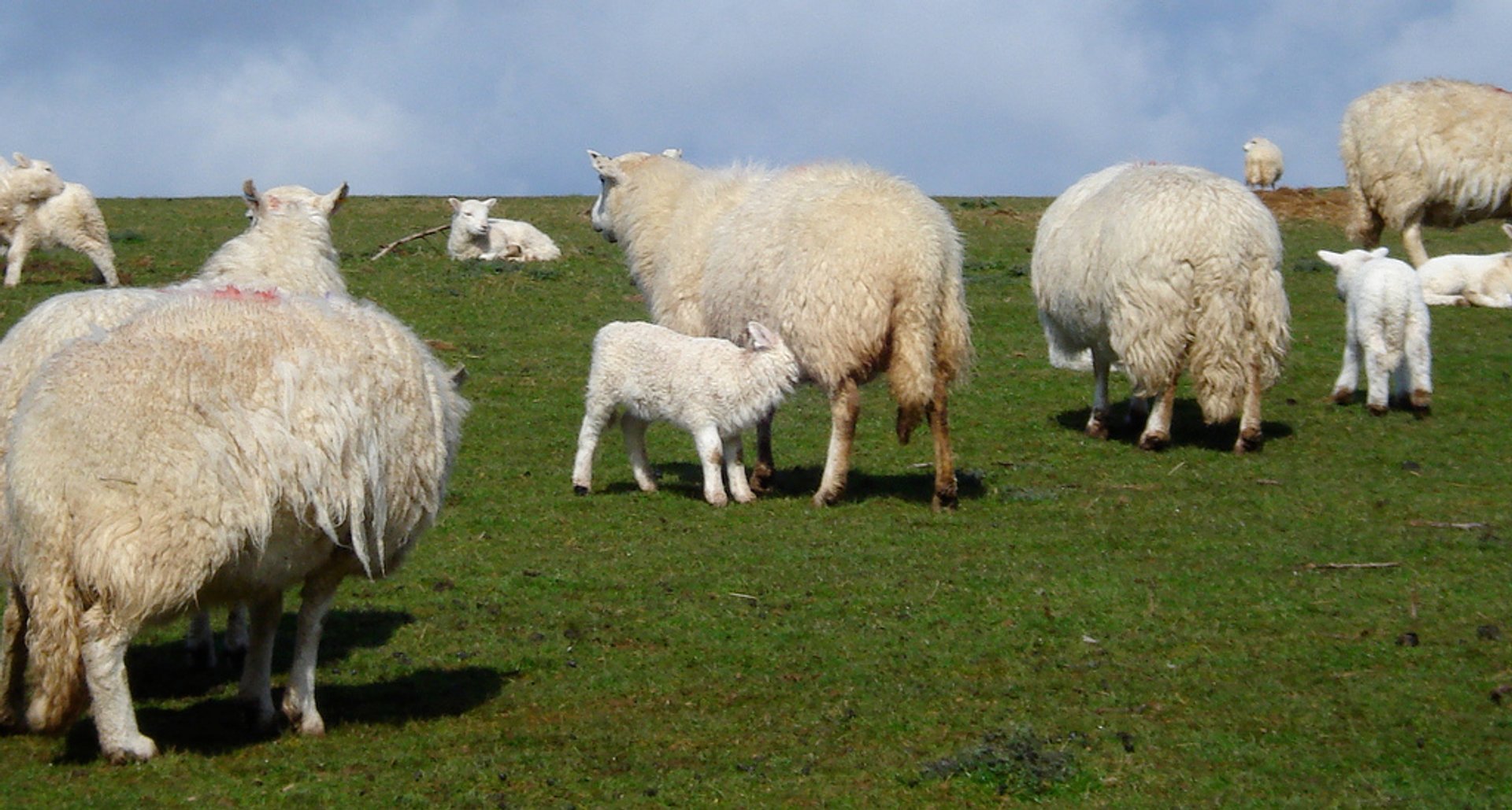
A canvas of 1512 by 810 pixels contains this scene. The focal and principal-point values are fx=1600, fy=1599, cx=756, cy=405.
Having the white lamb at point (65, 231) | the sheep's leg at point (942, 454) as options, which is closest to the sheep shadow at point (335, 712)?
the sheep's leg at point (942, 454)

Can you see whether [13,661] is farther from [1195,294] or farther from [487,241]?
[487,241]

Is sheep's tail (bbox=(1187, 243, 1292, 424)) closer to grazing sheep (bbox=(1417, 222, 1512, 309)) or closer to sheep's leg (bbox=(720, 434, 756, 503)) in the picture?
sheep's leg (bbox=(720, 434, 756, 503))

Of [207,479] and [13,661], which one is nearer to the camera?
[207,479]

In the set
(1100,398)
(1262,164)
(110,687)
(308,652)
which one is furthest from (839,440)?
(1262,164)

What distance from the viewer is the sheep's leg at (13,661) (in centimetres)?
668

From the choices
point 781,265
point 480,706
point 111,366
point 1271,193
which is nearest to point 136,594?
point 111,366

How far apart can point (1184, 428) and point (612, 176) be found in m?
5.61

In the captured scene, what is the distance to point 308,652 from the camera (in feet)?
22.0

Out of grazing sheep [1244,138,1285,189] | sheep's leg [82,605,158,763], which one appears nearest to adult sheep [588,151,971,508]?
sheep's leg [82,605,158,763]

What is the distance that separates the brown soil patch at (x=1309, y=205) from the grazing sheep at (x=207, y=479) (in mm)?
22601

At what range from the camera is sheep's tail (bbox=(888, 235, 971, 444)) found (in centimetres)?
1114

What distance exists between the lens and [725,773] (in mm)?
6445

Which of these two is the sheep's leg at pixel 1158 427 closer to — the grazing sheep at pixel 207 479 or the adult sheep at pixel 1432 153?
the grazing sheep at pixel 207 479

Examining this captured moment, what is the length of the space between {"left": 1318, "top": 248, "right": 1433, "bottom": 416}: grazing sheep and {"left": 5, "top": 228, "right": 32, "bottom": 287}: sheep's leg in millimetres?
15230
